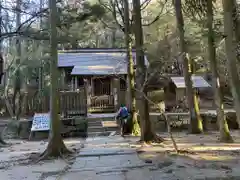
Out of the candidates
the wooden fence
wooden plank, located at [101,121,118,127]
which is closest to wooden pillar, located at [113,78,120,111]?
the wooden fence

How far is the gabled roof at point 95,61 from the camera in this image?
24.2 meters

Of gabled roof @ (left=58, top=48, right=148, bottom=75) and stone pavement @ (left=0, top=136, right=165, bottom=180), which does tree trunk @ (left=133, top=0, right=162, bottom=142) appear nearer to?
stone pavement @ (left=0, top=136, right=165, bottom=180)

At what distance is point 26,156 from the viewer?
495 inches

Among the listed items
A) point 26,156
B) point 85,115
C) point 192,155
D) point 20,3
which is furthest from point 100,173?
point 85,115

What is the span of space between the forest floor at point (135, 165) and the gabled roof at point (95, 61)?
11.9 meters

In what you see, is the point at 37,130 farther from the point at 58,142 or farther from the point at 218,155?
the point at 218,155

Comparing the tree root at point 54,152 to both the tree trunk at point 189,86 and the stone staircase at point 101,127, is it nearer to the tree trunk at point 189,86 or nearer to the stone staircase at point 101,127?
the stone staircase at point 101,127

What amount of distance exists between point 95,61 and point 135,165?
18171 millimetres

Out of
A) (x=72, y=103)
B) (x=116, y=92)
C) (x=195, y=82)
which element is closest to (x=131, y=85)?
(x=72, y=103)

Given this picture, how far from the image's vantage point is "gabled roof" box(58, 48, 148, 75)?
24.2 meters

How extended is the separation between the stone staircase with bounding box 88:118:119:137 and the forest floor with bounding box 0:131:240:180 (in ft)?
19.4

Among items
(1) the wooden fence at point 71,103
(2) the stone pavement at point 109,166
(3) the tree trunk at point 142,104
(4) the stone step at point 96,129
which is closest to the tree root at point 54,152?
(2) the stone pavement at point 109,166

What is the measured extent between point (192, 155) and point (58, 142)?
4.61 meters

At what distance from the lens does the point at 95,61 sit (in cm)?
2683
